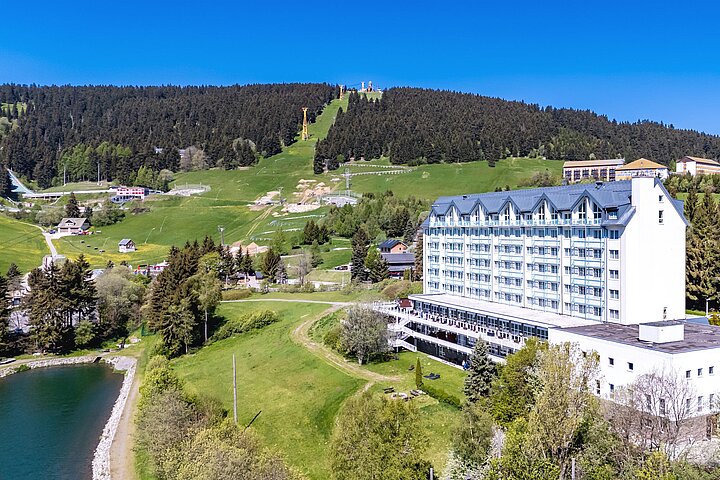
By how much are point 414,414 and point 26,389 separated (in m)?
48.2

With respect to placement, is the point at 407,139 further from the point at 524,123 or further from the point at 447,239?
the point at 447,239

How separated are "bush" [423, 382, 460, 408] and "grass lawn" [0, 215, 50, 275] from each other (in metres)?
85.7

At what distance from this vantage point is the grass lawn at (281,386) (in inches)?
1527

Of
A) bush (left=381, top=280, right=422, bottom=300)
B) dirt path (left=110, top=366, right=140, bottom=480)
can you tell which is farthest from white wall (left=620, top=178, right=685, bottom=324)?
dirt path (left=110, top=366, right=140, bottom=480)

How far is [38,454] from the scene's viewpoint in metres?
42.7

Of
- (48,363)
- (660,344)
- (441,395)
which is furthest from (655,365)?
(48,363)

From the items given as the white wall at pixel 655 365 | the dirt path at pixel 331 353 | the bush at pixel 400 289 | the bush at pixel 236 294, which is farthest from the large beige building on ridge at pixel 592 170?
the white wall at pixel 655 365

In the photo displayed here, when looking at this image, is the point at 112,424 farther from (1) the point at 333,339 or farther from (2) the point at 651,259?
(2) the point at 651,259

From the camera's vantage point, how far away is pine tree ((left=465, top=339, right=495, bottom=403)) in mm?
37156

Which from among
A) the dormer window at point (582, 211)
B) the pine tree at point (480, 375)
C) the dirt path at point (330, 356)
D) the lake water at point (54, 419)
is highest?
the dormer window at point (582, 211)

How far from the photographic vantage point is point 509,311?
4884 centimetres

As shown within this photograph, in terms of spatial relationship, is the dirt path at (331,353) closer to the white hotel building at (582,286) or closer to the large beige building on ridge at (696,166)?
the white hotel building at (582,286)

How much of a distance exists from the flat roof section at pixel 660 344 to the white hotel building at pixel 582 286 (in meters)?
0.07

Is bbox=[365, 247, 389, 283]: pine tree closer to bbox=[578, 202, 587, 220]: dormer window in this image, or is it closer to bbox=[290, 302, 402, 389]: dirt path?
bbox=[290, 302, 402, 389]: dirt path
